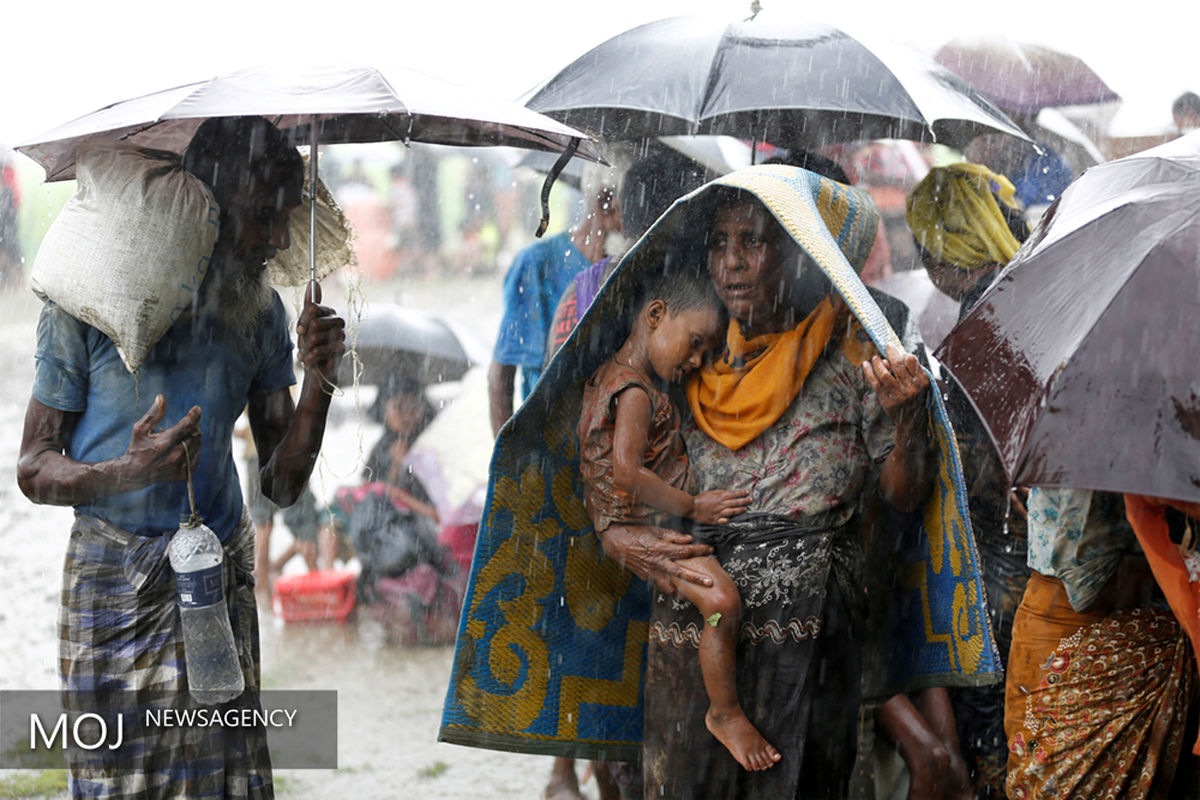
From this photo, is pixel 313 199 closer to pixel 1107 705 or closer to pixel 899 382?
pixel 899 382

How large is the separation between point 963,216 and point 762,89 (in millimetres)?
859

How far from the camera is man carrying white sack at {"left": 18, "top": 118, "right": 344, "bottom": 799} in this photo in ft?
10.1

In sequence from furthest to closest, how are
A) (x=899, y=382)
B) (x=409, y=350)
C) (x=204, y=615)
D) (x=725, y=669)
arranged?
(x=409, y=350) → (x=204, y=615) → (x=725, y=669) → (x=899, y=382)

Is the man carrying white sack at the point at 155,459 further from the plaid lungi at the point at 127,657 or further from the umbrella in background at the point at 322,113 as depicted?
the umbrella in background at the point at 322,113

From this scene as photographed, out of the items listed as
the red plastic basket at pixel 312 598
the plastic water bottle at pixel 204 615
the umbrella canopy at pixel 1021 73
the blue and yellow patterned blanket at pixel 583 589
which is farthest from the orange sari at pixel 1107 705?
the red plastic basket at pixel 312 598

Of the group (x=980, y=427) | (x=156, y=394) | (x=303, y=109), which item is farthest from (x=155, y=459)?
(x=980, y=427)

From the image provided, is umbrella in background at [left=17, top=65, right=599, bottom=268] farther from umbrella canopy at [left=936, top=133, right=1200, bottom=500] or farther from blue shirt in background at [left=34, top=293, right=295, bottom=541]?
umbrella canopy at [left=936, top=133, right=1200, bottom=500]

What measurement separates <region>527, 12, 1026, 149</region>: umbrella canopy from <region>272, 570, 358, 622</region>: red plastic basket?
3.53 m

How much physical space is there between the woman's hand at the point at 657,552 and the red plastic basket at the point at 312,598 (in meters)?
4.47

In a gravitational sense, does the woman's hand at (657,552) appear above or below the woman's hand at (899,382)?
below

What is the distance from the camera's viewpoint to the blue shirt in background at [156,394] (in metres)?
3.10

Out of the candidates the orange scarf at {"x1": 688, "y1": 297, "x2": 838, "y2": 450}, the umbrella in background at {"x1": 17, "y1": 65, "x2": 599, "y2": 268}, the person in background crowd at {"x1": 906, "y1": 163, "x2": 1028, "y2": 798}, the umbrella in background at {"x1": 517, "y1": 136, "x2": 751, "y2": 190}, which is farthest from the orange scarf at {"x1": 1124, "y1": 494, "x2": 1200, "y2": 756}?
the umbrella in background at {"x1": 517, "y1": 136, "x2": 751, "y2": 190}

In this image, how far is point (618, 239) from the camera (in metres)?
4.91

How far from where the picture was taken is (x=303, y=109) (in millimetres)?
2770
